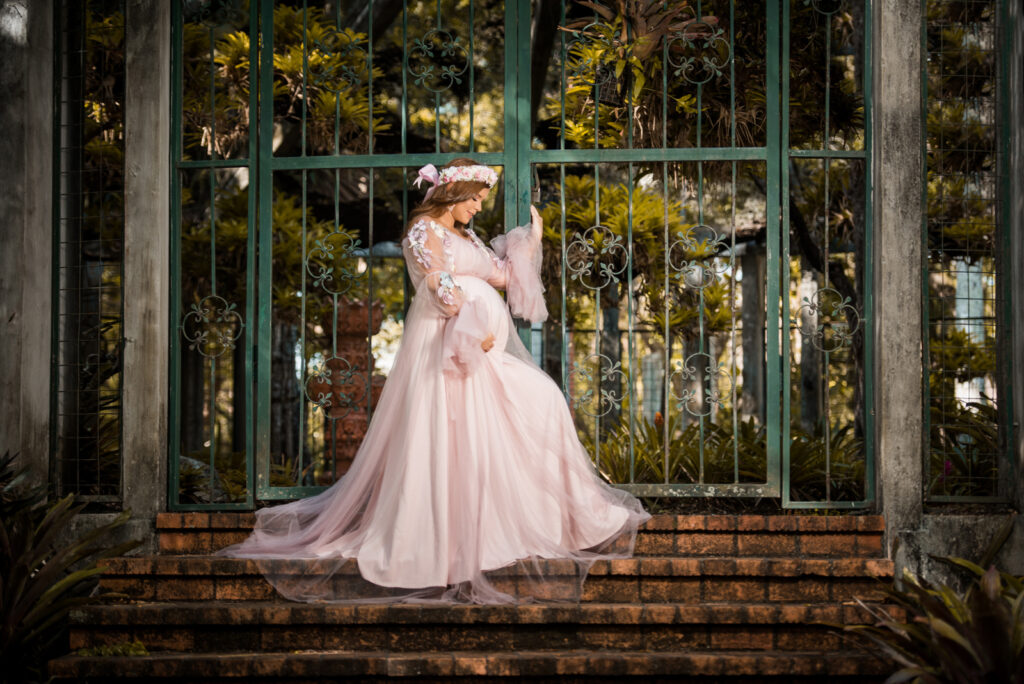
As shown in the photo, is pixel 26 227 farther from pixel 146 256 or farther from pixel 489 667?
pixel 489 667

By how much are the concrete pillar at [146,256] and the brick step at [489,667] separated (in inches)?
53.9

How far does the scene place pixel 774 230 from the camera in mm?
5871

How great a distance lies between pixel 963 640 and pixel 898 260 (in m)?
2.24

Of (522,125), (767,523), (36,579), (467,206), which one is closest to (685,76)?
(522,125)

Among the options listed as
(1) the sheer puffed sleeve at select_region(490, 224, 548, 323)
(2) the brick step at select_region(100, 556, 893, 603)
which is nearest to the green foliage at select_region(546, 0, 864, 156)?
(1) the sheer puffed sleeve at select_region(490, 224, 548, 323)

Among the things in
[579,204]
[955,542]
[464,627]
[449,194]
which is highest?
[579,204]

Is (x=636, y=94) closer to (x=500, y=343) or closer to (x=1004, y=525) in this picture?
(x=500, y=343)

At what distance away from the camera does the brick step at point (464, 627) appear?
490cm

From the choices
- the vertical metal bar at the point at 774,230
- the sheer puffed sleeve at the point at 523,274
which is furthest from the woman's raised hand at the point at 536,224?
the vertical metal bar at the point at 774,230

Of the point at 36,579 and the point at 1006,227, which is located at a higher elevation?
the point at 1006,227

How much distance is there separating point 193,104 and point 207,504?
3.88m

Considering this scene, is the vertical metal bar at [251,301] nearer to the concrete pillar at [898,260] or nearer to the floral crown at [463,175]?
the floral crown at [463,175]

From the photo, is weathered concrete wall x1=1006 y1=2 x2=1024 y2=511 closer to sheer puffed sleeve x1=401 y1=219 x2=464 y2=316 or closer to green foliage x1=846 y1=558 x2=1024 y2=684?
green foliage x1=846 y1=558 x2=1024 y2=684

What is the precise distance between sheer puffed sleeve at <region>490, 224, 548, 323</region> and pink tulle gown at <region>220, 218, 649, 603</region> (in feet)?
0.05
